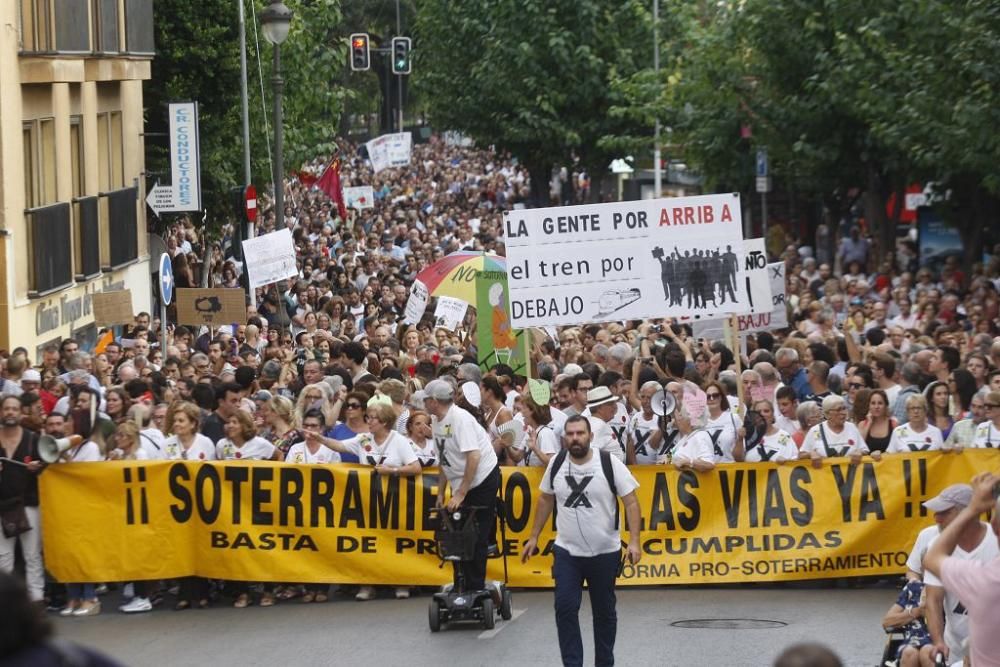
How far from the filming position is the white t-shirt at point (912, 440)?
13922mm

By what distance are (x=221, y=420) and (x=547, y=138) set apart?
115ft

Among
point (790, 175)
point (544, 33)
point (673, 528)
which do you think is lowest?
point (673, 528)

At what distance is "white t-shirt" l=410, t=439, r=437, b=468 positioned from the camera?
46.5ft

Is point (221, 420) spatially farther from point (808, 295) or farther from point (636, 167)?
point (636, 167)

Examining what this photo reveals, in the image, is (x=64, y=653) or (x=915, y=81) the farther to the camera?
(x=915, y=81)

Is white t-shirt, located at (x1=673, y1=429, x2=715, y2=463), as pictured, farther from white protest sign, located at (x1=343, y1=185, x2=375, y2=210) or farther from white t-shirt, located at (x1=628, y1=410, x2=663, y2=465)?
white protest sign, located at (x1=343, y1=185, x2=375, y2=210)

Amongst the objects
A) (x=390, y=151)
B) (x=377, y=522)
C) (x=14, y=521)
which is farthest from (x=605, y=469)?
(x=390, y=151)

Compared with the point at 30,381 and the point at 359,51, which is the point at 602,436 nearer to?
the point at 30,381

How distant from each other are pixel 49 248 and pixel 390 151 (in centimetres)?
2611

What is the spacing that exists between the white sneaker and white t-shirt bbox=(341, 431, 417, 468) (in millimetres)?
1789

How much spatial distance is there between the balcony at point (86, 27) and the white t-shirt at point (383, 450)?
456 inches

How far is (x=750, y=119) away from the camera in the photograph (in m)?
34.7

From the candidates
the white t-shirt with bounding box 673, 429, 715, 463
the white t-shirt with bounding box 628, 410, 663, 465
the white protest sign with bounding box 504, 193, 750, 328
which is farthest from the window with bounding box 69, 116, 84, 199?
the white t-shirt with bounding box 673, 429, 715, 463

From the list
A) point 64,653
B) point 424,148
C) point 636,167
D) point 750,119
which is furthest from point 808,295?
point 424,148
